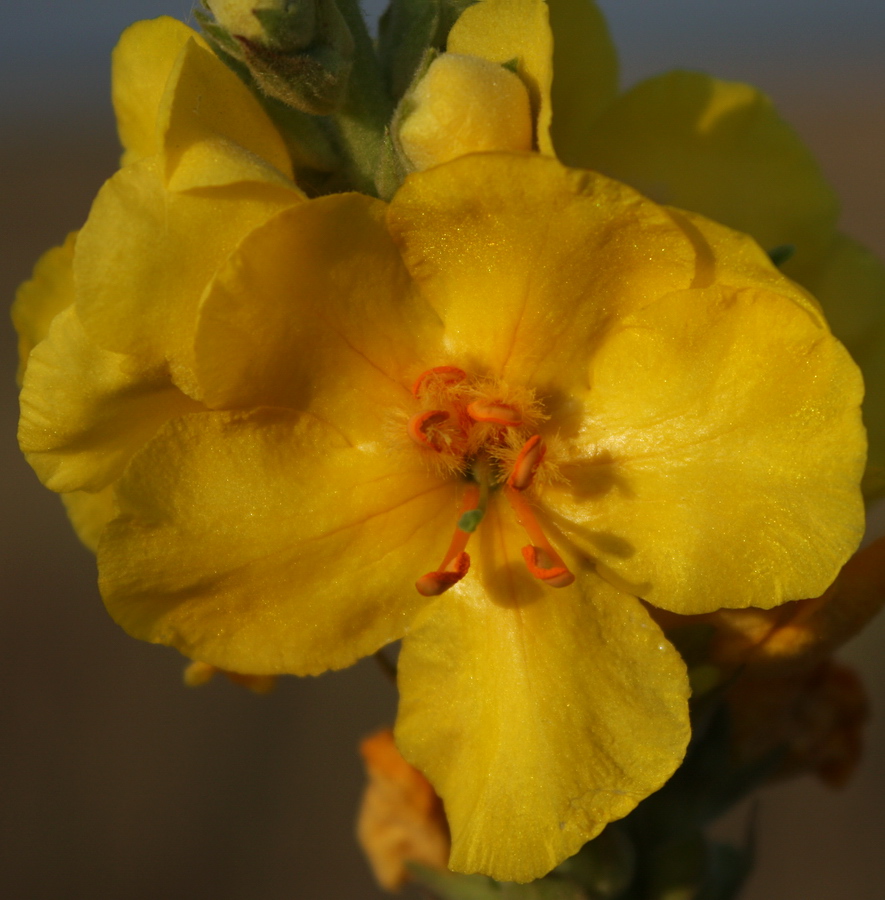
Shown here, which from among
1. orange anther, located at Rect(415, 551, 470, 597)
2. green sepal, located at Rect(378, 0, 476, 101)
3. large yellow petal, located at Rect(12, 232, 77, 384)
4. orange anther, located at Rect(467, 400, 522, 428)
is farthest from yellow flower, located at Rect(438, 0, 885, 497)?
large yellow petal, located at Rect(12, 232, 77, 384)

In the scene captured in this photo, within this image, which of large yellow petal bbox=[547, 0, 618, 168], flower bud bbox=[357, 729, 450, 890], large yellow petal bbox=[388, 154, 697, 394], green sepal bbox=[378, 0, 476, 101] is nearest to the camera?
large yellow petal bbox=[388, 154, 697, 394]

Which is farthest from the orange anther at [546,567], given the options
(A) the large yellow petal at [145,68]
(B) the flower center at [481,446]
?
(A) the large yellow petal at [145,68]

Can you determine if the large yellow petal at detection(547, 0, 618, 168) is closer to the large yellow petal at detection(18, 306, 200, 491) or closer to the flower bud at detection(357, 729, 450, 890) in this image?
the large yellow petal at detection(18, 306, 200, 491)

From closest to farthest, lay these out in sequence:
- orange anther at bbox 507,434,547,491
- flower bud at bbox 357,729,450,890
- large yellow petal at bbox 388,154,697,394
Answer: large yellow petal at bbox 388,154,697,394 → orange anther at bbox 507,434,547,491 → flower bud at bbox 357,729,450,890

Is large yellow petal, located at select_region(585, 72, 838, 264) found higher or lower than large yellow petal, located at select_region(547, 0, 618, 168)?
lower

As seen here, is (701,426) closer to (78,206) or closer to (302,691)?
(302,691)

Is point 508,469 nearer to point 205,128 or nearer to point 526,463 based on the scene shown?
point 526,463
